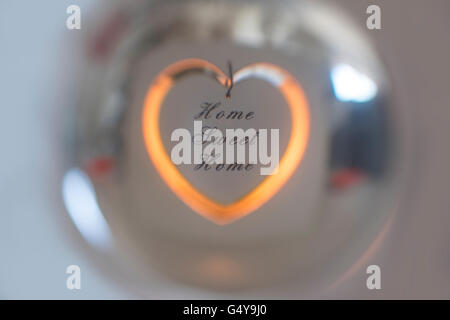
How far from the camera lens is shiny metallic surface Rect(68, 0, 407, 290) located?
878mm

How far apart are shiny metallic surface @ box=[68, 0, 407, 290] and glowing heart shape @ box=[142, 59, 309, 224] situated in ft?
0.04

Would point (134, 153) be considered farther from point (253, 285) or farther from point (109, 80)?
point (253, 285)

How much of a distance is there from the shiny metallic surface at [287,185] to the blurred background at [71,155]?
0.02 metres

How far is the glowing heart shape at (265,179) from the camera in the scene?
34.5 inches

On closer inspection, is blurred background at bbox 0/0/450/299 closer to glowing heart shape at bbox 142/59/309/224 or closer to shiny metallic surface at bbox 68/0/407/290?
shiny metallic surface at bbox 68/0/407/290

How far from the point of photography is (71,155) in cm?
88

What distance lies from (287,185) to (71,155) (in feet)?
1.10

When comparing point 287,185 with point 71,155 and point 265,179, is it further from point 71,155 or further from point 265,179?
point 71,155

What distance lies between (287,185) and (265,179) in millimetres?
35

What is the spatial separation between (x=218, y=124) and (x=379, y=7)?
0.30 meters

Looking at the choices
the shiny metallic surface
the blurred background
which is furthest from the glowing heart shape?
the blurred background

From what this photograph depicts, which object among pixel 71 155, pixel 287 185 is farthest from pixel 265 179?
pixel 71 155

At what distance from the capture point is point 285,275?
89cm

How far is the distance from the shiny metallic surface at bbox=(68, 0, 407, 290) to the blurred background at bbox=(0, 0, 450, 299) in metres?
0.02
